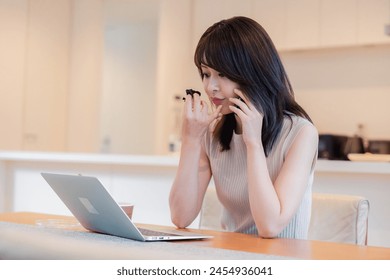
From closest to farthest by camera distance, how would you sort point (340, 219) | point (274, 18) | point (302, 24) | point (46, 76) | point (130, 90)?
point (340, 219)
point (302, 24)
point (274, 18)
point (46, 76)
point (130, 90)

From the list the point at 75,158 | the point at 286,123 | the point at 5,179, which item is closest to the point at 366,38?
the point at 75,158

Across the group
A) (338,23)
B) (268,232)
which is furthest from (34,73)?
(268,232)

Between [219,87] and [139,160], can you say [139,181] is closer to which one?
[139,160]

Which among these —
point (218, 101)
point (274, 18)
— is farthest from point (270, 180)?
point (274, 18)

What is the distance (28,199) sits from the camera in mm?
3746

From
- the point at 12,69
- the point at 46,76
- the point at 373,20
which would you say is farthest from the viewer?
the point at 46,76

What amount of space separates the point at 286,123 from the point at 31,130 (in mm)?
4287

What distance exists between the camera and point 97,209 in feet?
4.27

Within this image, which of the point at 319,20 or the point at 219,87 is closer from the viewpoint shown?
the point at 219,87

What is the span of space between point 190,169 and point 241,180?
0.50ft

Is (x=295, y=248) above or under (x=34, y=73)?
under

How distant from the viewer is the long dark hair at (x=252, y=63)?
1.63 meters

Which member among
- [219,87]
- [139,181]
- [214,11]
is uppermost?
[214,11]

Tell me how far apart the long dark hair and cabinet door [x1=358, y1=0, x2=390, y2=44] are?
3283mm
